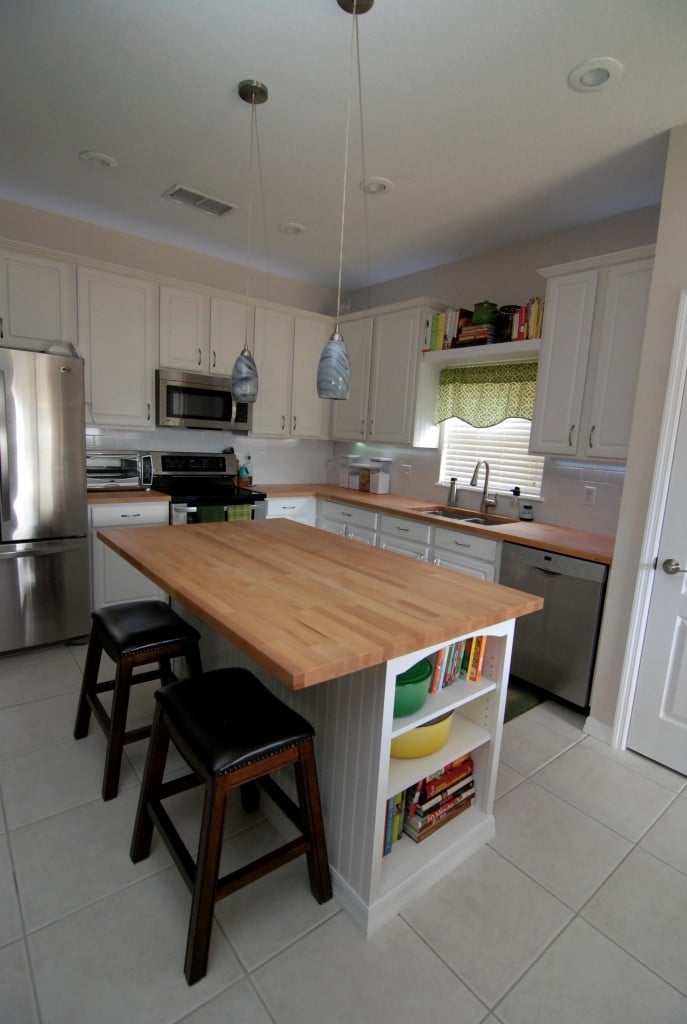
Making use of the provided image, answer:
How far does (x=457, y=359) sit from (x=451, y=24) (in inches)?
83.8

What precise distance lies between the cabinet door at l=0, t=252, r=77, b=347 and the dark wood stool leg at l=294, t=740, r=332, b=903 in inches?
118

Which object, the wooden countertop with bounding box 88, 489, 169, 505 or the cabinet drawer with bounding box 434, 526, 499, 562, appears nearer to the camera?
the cabinet drawer with bounding box 434, 526, 499, 562

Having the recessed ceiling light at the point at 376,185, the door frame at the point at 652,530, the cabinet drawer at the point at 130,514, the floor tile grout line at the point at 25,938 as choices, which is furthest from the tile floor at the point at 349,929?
the recessed ceiling light at the point at 376,185

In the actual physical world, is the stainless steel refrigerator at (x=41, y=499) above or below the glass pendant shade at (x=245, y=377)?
below

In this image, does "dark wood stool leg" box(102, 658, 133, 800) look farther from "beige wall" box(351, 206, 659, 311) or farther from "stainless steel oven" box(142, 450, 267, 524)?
"beige wall" box(351, 206, 659, 311)

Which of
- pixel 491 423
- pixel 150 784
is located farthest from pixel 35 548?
pixel 491 423

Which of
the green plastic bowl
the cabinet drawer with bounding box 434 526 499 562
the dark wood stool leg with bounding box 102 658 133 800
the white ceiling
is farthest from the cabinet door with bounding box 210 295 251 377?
the green plastic bowl

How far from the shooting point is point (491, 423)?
354 centimetres

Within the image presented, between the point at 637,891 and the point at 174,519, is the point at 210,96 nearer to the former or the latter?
the point at 174,519

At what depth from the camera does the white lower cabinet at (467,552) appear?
2.96 metres

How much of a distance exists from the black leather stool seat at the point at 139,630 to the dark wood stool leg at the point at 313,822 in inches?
30.1

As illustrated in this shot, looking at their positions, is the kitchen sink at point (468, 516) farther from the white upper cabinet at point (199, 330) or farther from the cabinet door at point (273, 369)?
the white upper cabinet at point (199, 330)

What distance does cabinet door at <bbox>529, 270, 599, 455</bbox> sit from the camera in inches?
107

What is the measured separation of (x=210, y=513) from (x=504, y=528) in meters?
2.01
